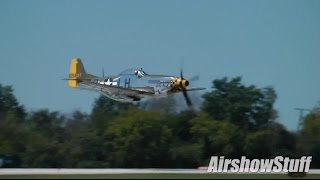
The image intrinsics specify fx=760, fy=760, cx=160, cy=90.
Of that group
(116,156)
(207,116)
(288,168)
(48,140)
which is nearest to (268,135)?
(207,116)

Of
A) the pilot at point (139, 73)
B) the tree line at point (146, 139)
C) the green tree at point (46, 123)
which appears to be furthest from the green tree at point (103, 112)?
the pilot at point (139, 73)

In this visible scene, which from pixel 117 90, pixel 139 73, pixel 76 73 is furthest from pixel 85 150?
pixel 139 73

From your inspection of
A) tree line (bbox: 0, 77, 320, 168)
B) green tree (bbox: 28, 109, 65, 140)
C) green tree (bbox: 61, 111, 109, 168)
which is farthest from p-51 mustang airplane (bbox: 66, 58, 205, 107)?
green tree (bbox: 28, 109, 65, 140)

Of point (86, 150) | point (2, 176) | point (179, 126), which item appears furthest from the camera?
point (179, 126)

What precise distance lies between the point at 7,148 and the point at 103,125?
35.2ft

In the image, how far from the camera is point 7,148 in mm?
72312

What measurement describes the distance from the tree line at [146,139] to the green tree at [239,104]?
0.60 meters

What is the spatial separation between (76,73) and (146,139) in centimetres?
1915

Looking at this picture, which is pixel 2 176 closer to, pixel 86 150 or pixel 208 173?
pixel 208 173

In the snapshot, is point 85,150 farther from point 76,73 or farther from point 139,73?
point 139,73

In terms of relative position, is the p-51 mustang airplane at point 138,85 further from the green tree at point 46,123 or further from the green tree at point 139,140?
the green tree at point 46,123

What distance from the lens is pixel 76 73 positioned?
55.3 metres

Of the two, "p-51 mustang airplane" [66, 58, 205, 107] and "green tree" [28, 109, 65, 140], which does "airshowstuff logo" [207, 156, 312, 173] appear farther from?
"green tree" [28, 109, 65, 140]

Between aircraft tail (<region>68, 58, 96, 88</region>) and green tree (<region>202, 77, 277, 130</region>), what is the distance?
1182 inches
